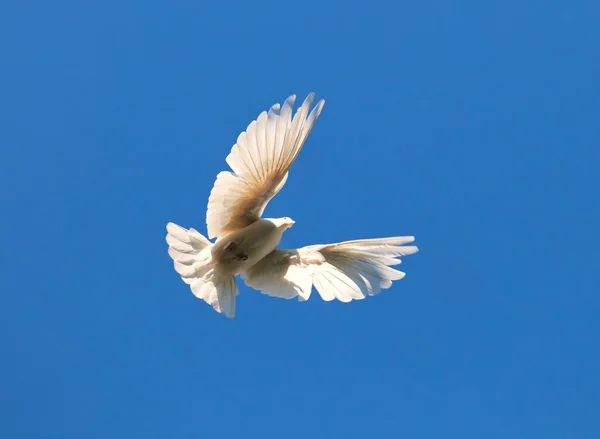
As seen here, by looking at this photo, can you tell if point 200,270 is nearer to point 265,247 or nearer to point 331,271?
point 265,247

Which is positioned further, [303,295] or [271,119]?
[303,295]

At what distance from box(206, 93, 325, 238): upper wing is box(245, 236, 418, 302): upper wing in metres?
0.76

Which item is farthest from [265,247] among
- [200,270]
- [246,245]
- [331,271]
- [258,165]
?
[258,165]

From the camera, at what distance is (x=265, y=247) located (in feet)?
28.0

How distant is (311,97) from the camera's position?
7.47m

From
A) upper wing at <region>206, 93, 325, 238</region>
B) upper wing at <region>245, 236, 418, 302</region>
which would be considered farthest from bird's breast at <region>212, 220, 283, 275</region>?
upper wing at <region>245, 236, 418, 302</region>

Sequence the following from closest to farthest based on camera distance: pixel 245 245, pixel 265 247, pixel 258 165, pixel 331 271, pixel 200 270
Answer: pixel 258 165 → pixel 200 270 → pixel 245 245 → pixel 265 247 → pixel 331 271

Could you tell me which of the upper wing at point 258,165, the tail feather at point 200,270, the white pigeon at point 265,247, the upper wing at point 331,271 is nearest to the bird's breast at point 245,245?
the white pigeon at point 265,247

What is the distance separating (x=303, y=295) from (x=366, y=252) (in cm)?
99

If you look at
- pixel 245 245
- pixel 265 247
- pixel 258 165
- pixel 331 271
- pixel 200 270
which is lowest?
pixel 200 270

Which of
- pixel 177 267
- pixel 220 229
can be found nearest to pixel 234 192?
pixel 220 229

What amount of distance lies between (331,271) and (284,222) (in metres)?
0.99

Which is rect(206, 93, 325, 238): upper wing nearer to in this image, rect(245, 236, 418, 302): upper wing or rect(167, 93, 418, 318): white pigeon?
rect(167, 93, 418, 318): white pigeon

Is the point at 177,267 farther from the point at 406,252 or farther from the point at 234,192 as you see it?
the point at 406,252
